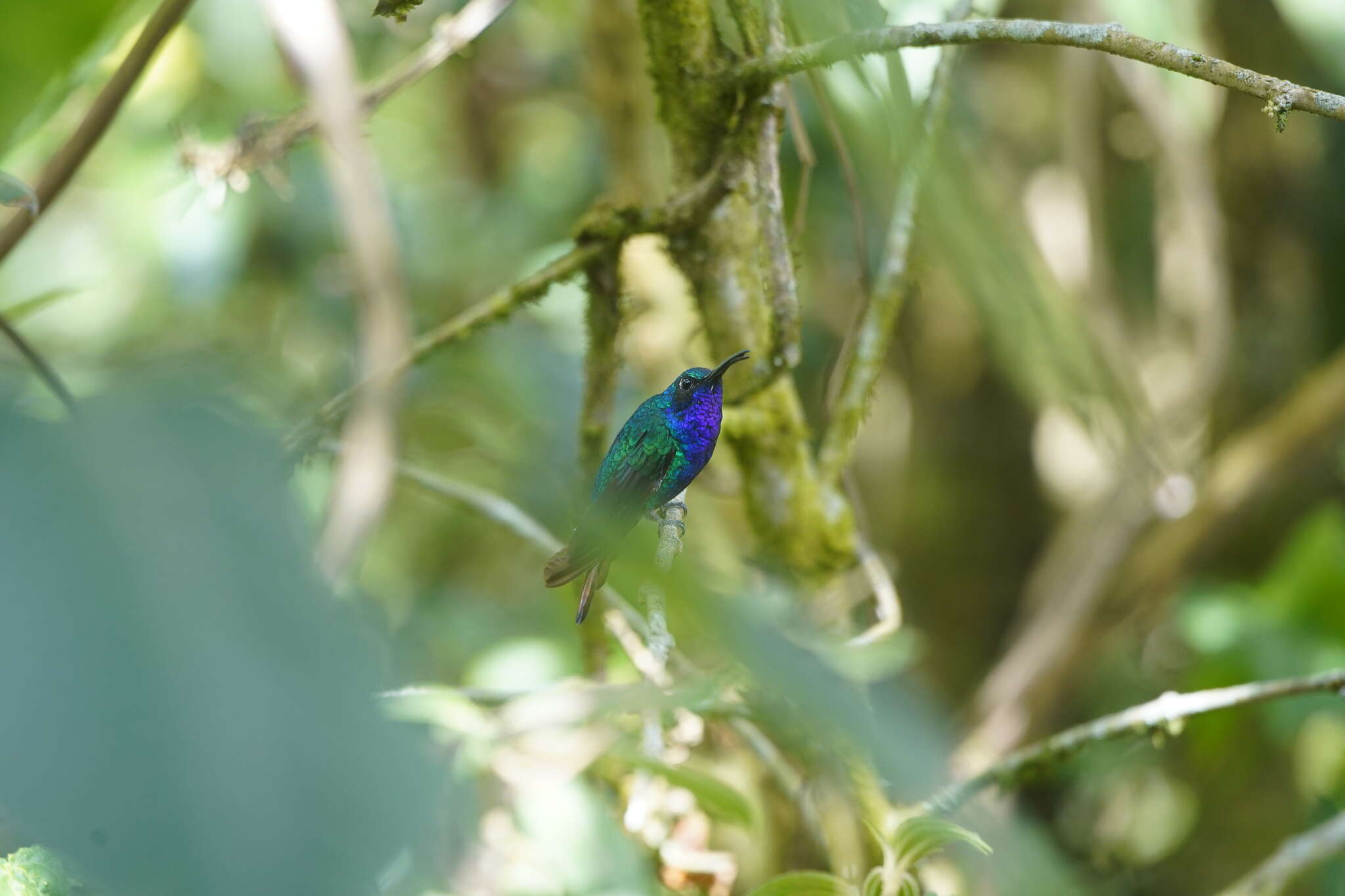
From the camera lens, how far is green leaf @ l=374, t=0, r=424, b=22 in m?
0.54

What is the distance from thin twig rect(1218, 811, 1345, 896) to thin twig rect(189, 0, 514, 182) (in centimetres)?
99

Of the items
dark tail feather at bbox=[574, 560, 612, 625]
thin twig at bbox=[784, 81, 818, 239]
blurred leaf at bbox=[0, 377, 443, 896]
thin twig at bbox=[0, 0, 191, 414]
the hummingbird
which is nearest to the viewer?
blurred leaf at bbox=[0, 377, 443, 896]

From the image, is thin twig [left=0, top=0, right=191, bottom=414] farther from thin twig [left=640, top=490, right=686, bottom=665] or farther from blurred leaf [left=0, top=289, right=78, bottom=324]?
thin twig [left=640, top=490, right=686, bottom=665]

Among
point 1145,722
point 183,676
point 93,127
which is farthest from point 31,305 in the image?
point 1145,722

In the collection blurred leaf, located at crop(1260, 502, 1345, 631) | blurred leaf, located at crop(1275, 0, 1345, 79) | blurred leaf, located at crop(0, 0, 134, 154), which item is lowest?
blurred leaf, located at crop(0, 0, 134, 154)

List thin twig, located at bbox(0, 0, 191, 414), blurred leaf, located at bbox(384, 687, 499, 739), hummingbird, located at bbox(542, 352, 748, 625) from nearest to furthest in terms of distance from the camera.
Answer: hummingbird, located at bbox(542, 352, 748, 625)
thin twig, located at bbox(0, 0, 191, 414)
blurred leaf, located at bbox(384, 687, 499, 739)

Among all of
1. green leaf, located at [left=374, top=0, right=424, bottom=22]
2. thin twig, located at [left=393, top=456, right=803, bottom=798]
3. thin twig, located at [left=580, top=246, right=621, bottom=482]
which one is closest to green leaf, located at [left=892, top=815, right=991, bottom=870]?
thin twig, located at [left=393, top=456, right=803, bottom=798]

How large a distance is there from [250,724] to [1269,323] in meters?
2.93

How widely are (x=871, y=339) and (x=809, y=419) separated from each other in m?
1.07

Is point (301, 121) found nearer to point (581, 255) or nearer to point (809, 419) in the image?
point (581, 255)

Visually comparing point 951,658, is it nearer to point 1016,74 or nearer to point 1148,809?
point 1148,809

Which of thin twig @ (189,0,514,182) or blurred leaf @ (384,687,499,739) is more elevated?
thin twig @ (189,0,514,182)

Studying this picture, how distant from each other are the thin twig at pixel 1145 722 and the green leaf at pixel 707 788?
13 cm

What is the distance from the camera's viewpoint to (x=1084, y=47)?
573 millimetres
